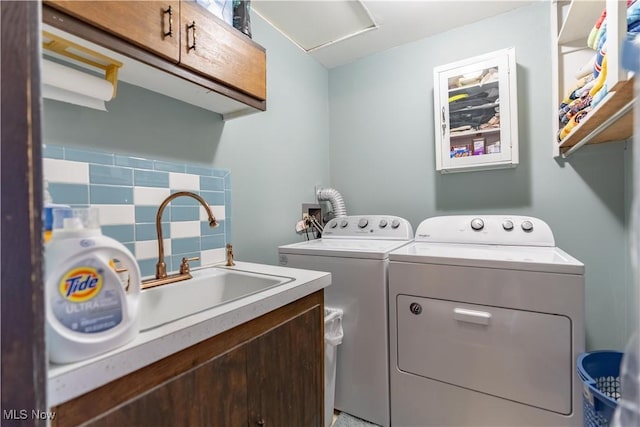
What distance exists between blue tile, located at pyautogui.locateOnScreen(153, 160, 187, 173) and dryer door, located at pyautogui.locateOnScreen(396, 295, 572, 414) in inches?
49.8

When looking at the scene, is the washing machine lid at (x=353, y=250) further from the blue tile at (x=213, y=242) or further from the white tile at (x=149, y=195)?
the white tile at (x=149, y=195)

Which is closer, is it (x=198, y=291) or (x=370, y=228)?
(x=198, y=291)

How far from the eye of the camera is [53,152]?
3.07 ft

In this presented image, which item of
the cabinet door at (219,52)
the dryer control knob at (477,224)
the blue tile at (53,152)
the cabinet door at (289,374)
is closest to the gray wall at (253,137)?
→ the blue tile at (53,152)

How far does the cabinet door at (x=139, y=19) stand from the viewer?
77 centimetres

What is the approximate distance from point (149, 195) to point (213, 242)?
39 centimetres

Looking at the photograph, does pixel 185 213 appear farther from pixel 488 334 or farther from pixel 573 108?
pixel 573 108

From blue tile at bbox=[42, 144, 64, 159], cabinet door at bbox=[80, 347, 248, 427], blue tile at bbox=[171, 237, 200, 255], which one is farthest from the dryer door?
blue tile at bbox=[42, 144, 64, 159]

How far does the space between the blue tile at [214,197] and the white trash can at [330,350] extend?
34.0 inches

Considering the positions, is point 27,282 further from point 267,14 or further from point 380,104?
point 380,104

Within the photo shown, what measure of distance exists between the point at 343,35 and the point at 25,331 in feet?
7.82

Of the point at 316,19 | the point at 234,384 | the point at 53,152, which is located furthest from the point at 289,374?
the point at 316,19

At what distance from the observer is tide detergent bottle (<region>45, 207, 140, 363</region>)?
Result: 0.50 m

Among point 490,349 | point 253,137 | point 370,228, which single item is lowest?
point 490,349
